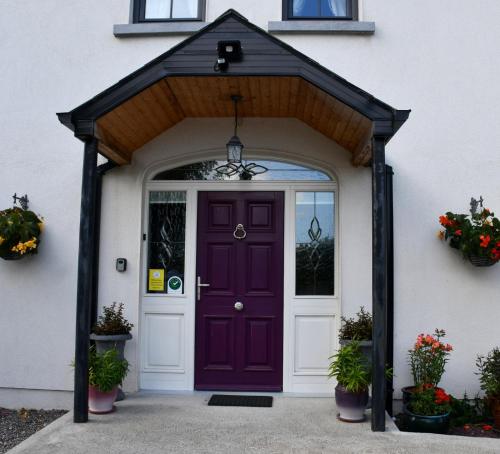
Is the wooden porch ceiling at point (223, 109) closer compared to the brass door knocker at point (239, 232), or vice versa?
the wooden porch ceiling at point (223, 109)

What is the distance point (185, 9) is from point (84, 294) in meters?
3.44

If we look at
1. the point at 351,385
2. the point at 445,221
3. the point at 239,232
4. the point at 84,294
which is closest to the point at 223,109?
the point at 239,232

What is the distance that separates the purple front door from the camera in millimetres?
5812

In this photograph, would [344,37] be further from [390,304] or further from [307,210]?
[390,304]

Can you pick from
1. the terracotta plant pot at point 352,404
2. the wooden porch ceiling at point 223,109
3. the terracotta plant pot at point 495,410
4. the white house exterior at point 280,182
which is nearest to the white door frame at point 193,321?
the white house exterior at point 280,182

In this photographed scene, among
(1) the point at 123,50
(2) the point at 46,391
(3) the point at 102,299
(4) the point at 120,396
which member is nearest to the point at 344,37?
(1) the point at 123,50

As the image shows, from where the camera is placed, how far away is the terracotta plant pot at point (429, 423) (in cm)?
473

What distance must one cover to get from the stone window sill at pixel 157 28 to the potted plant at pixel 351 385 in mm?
3640

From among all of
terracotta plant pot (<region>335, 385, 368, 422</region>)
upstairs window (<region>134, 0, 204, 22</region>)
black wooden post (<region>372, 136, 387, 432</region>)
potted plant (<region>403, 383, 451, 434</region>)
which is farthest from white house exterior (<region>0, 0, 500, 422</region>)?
black wooden post (<region>372, 136, 387, 432</region>)

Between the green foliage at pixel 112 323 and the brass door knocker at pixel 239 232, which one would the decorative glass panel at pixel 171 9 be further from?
the green foliage at pixel 112 323

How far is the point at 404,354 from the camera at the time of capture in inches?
216

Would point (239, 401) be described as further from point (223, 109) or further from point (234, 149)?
point (223, 109)

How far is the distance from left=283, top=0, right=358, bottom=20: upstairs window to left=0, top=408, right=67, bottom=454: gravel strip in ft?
16.1

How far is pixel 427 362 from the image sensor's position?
5.09 meters
